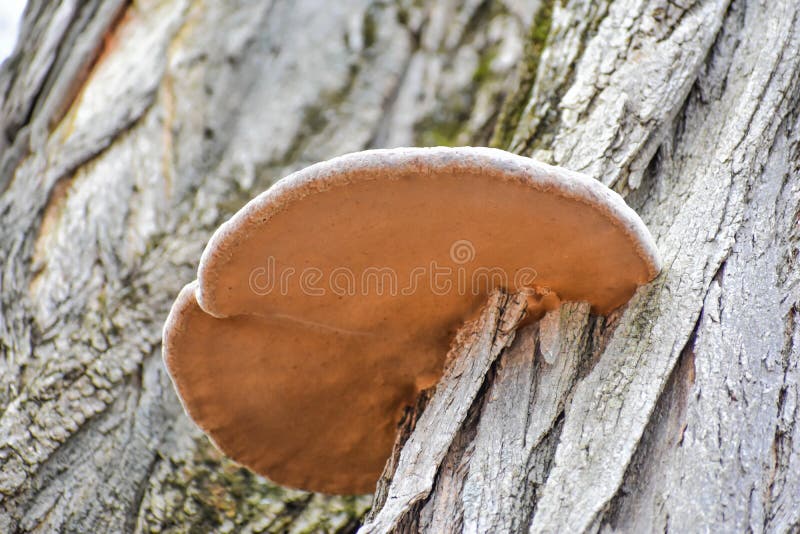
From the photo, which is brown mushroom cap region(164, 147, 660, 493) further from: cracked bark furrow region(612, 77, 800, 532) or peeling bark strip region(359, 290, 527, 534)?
cracked bark furrow region(612, 77, 800, 532)

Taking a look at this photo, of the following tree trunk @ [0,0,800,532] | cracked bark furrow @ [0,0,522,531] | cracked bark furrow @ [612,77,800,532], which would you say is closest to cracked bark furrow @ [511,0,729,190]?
tree trunk @ [0,0,800,532]

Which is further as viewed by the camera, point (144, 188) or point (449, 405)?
point (144, 188)

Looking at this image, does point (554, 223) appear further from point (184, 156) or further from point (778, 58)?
point (184, 156)

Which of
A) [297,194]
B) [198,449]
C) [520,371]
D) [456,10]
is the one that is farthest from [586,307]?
[456,10]

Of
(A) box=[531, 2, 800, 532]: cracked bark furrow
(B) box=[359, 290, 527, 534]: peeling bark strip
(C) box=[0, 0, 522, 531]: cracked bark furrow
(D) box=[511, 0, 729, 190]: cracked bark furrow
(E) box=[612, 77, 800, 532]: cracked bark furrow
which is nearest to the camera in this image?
(E) box=[612, 77, 800, 532]: cracked bark furrow

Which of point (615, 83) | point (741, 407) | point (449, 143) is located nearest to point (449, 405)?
point (741, 407)

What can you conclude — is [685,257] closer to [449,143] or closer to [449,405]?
[449,405]
